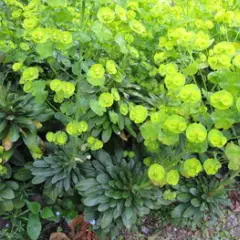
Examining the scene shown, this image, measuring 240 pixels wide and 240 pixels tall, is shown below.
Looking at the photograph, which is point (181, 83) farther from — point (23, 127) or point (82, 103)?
point (23, 127)

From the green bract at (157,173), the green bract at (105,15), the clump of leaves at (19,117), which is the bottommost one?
the clump of leaves at (19,117)

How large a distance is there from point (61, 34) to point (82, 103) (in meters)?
0.42

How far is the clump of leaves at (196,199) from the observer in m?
2.57

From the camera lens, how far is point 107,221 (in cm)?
234

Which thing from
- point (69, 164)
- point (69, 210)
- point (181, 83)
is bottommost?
point (69, 210)

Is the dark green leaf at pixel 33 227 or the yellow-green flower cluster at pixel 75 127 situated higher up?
the yellow-green flower cluster at pixel 75 127

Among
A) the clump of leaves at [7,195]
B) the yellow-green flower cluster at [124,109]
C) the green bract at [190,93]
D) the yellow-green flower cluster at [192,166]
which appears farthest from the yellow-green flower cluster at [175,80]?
the clump of leaves at [7,195]

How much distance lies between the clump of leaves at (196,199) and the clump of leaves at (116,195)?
0.21 meters

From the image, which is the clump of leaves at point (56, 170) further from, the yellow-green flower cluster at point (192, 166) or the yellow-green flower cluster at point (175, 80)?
the yellow-green flower cluster at point (175, 80)

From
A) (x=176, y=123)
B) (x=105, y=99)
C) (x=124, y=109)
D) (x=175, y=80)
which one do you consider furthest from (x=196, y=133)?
(x=124, y=109)

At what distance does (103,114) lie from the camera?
92.3 inches

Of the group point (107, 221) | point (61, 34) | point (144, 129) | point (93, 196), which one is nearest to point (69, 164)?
point (93, 196)

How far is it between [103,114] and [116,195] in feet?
1.62

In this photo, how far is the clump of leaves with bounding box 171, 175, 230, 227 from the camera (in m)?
2.57
